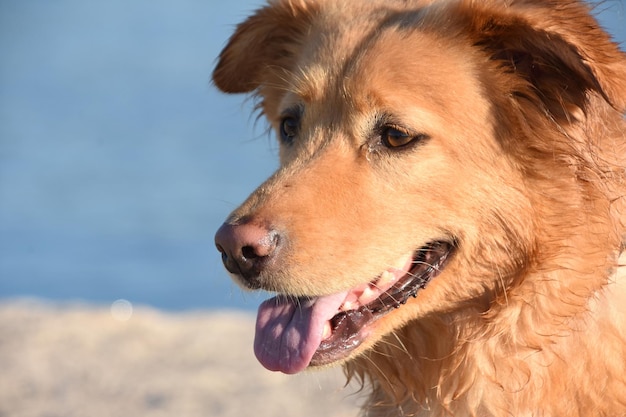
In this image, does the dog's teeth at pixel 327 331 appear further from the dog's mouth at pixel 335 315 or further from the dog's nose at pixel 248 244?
the dog's nose at pixel 248 244

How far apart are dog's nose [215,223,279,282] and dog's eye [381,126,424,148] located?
2.05 feet

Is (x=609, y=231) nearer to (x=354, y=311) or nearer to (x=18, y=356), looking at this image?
(x=354, y=311)

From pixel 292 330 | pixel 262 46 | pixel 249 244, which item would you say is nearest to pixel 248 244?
pixel 249 244

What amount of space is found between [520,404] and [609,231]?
78 centimetres

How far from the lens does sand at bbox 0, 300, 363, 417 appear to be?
7.30 m

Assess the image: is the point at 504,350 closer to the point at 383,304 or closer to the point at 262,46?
the point at 383,304

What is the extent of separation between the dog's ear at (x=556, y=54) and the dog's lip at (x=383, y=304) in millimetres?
738

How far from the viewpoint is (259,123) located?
214 inches

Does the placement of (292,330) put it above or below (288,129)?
below

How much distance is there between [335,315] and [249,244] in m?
0.53

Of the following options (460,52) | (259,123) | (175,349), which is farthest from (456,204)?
(175,349)

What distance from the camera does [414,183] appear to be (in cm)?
405

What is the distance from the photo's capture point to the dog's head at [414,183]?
3.92 meters

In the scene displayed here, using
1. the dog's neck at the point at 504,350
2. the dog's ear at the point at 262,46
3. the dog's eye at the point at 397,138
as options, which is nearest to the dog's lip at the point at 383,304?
the dog's neck at the point at 504,350
